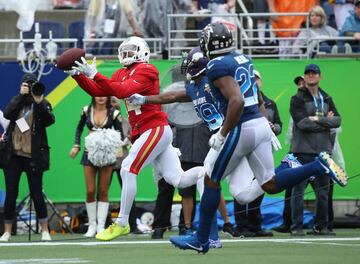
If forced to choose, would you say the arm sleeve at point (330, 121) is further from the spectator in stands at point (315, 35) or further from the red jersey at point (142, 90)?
the red jersey at point (142, 90)

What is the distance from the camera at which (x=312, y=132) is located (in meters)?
15.4

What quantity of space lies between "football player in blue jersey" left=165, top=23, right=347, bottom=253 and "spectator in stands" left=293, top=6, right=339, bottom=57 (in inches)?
295

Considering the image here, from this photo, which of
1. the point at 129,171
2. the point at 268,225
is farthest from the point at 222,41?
the point at 268,225

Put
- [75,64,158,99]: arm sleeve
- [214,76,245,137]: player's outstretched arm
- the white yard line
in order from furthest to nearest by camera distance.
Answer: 1. the white yard line
2. [75,64,158,99]: arm sleeve
3. [214,76,245,137]: player's outstretched arm

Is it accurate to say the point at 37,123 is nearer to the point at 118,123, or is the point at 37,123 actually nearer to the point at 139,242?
the point at 118,123

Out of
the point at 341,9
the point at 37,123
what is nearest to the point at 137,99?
the point at 37,123

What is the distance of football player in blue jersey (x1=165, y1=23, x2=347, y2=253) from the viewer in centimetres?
997

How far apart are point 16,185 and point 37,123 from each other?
81 centimetres

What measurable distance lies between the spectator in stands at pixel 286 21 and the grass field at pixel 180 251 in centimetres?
458

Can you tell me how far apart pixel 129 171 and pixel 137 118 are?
0.62m

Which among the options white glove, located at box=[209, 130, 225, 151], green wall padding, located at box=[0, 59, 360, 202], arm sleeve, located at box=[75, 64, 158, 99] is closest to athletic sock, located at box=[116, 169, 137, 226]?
arm sleeve, located at box=[75, 64, 158, 99]

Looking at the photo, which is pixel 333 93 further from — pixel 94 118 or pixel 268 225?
pixel 94 118

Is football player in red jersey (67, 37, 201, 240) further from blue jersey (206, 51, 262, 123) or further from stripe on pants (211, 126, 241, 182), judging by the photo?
stripe on pants (211, 126, 241, 182)

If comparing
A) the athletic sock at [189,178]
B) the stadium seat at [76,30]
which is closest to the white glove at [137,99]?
the athletic sock at [189,178]
